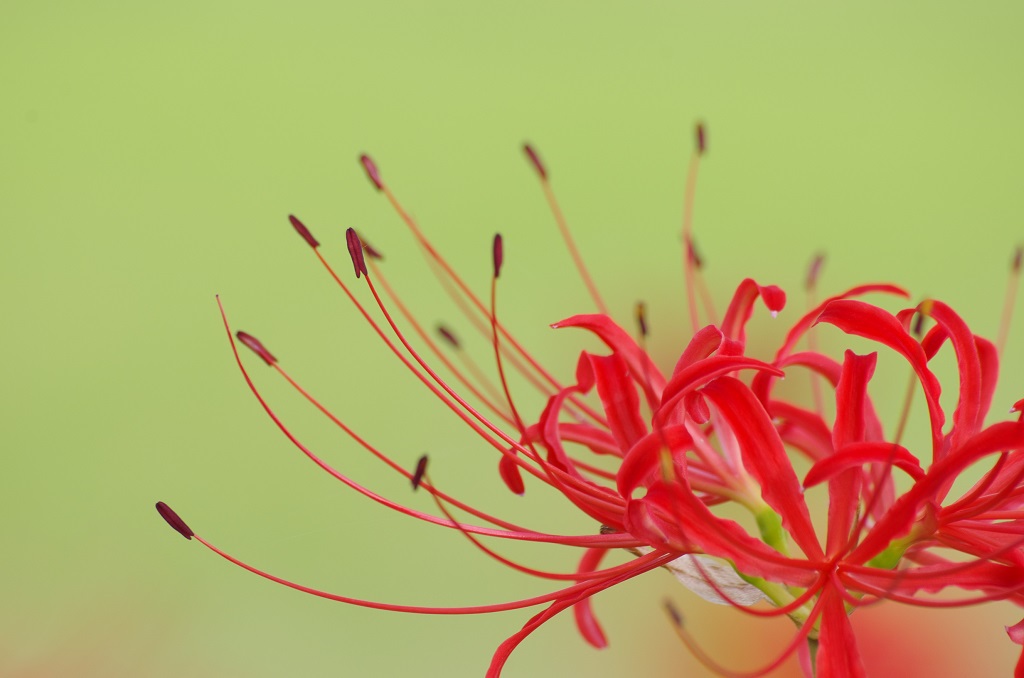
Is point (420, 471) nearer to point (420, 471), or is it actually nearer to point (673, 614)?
point (420, 471)

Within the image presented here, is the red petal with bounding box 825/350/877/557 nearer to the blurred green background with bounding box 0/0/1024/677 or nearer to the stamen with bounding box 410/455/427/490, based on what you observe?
the stamen with bounding box 410/455/427/490

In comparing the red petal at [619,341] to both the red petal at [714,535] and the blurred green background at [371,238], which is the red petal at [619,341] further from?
the blurred green background at [371,238]

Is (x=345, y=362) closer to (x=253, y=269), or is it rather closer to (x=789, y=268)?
(x=253, y=269)

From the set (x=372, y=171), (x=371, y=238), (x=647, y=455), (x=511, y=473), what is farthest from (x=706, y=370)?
(x=371, y=238)

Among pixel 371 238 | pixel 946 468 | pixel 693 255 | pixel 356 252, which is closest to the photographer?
pixel 946 468

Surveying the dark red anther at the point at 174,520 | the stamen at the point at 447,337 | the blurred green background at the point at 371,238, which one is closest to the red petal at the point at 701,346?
the stamen at the point at 447,337

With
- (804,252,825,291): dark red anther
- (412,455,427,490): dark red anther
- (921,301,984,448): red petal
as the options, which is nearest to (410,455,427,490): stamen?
(412,455,427,490): dark red anther
